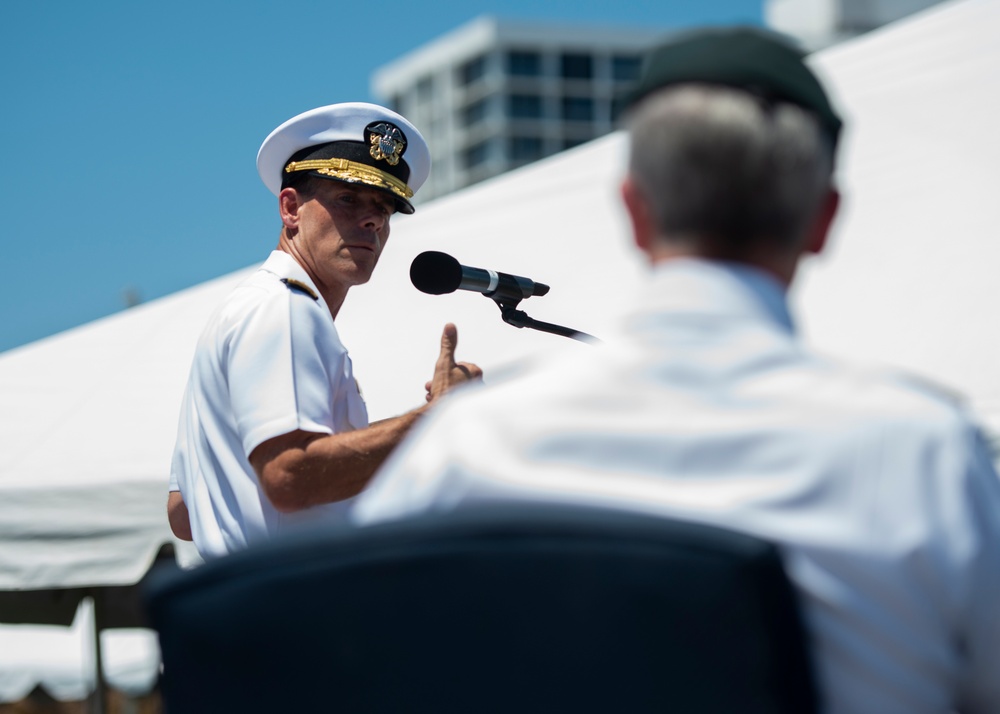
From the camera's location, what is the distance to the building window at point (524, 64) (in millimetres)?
76125

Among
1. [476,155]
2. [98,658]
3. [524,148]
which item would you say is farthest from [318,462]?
[476,155]

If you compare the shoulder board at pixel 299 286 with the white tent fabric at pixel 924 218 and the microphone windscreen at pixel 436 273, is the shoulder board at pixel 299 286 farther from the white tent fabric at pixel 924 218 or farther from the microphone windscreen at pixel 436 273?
the white tent fabric at pixel 924 218

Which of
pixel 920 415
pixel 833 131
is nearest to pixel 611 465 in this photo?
pixel 920 415

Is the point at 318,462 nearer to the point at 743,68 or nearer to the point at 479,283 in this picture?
the point at 479,283

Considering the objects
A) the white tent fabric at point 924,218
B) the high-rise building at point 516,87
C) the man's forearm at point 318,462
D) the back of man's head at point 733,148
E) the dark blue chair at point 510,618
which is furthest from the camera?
the high-rise building at point 516,87

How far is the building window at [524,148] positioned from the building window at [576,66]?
423 cm

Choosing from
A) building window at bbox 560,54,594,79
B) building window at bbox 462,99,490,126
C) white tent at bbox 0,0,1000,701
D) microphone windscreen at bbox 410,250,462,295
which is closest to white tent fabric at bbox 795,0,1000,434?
white tent at bbox 0,0,1000,701

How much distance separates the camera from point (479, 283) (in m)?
2.03

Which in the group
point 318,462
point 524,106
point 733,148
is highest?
point 733,148

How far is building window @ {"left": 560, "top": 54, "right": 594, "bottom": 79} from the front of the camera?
3034 inches

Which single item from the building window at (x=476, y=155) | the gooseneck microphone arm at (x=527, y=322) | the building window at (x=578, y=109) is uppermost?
the gooseneck microphone arm at (x=527, y=322)

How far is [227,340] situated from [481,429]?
1106 mm

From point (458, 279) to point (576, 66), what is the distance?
3046 inches

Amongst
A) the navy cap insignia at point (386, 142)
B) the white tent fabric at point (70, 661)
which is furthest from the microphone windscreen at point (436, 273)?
the white tent fabric at point (70, 661)
